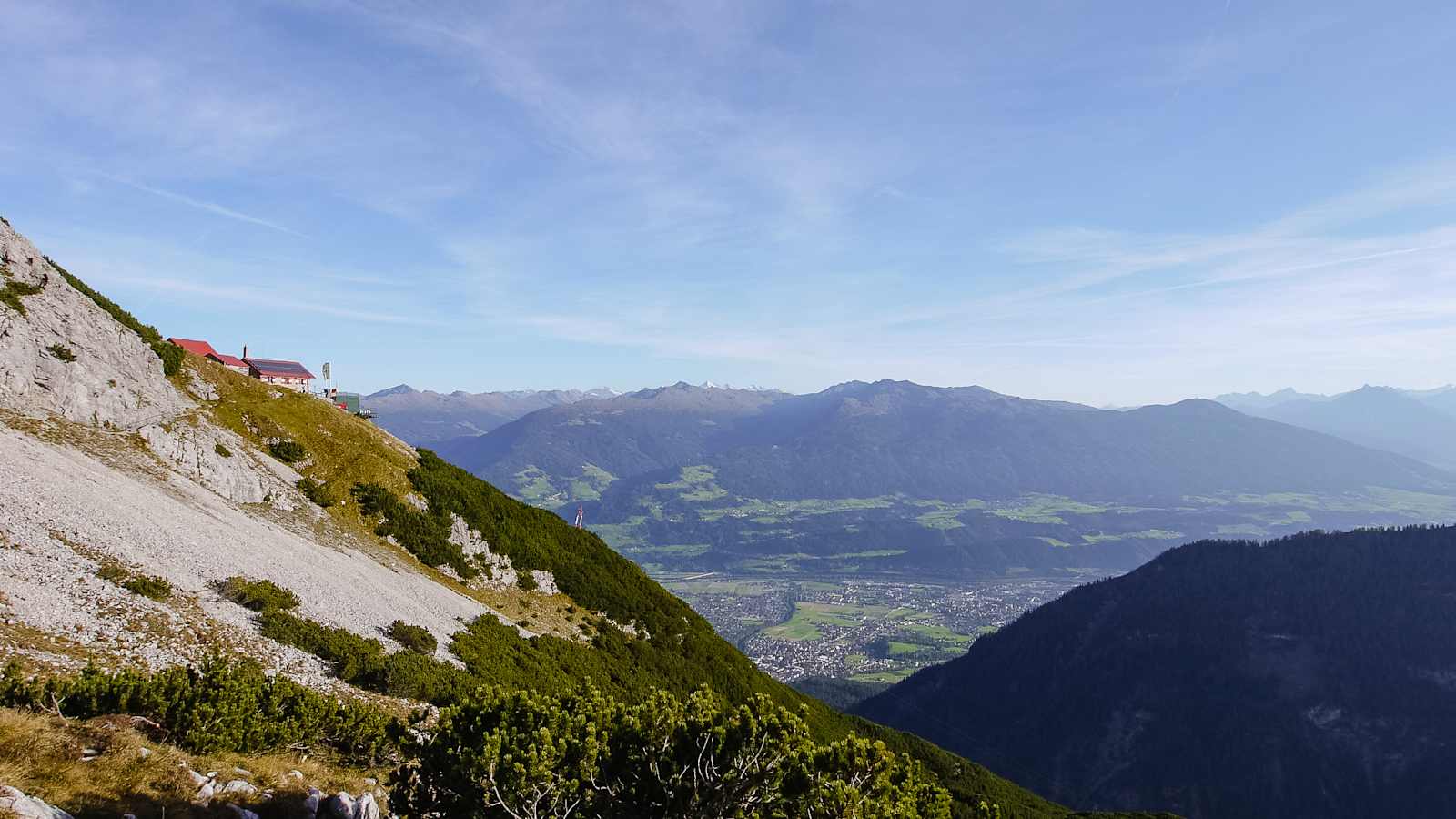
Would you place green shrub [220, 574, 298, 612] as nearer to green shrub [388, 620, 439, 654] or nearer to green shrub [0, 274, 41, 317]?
green shrub [388, 620, 439, 654]

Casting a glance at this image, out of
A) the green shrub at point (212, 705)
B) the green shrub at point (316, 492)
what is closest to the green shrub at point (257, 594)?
the green shrub at point (212, 705)

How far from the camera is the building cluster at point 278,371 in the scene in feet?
290

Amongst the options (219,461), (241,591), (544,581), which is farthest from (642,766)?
(219,461)

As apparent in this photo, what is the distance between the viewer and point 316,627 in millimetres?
38031

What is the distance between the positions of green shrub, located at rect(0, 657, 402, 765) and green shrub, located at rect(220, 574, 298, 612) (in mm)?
11252

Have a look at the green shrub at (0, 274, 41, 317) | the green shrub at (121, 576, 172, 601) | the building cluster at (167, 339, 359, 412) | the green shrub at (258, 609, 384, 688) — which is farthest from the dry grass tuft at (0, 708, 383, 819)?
the building cluster at (167, 339, 359, 412)

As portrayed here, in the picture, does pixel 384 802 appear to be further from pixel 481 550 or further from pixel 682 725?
pixel 481 550

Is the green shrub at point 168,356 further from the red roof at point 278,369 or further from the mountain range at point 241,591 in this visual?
the red roof at point 278,369

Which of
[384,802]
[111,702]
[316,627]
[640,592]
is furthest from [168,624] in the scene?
[640,592]

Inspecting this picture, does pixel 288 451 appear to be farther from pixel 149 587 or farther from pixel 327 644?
pixel 327 644

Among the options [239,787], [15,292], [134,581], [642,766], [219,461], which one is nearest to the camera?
[642,766]

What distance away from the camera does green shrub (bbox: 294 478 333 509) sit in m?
56.3

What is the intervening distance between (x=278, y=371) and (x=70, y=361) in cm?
4730

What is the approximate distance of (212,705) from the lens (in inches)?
934
